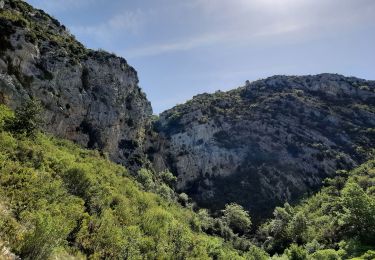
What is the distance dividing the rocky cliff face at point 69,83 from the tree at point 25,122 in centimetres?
1152

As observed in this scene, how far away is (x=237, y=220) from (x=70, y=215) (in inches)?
3790

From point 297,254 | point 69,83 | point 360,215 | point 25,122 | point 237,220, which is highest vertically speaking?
point 69,83

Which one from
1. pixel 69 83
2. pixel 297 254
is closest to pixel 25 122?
pixel 69 83

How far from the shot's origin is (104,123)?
111562 mm

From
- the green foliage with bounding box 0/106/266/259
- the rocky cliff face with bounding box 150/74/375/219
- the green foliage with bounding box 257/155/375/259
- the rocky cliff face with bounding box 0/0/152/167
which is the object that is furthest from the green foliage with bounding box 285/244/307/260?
the rocky cliff face with bounding box 150/74/375/219

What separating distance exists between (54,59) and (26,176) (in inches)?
2330

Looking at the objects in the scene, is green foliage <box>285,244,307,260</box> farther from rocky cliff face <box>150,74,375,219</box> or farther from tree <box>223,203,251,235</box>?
rocky cliff face <box>150,74,375,219</box>

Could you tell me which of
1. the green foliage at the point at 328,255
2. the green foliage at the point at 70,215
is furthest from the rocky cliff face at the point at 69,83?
the green foliage at the point at 328,255

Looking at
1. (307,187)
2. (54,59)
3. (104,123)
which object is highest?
(54,59)

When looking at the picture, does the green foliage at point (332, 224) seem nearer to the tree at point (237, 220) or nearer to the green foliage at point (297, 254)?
the green foliage at point (297, 254)

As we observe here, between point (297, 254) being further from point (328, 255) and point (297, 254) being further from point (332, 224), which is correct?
point (332, 224)

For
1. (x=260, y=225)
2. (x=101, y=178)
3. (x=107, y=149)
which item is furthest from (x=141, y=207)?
(x=260, y=225)

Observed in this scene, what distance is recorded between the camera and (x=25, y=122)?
61562 mm

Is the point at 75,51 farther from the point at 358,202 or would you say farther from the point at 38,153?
the point at 358,202
